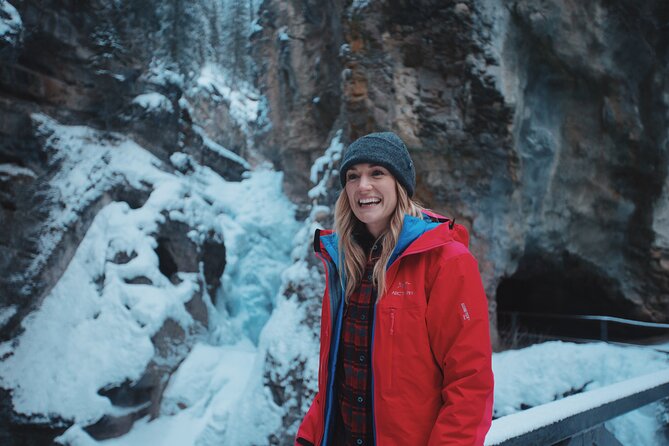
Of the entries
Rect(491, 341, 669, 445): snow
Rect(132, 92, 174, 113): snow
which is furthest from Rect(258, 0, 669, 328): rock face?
Rect(132, 92, 174, 113): snow

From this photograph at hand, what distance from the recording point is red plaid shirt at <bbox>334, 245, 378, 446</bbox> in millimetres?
1277

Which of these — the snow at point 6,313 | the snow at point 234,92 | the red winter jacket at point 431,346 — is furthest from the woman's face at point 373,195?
the snow at point 234,92

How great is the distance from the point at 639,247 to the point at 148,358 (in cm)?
853

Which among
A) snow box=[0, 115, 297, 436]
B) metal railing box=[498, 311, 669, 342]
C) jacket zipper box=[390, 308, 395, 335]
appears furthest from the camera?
snow box=[0, 115, 297, 436]

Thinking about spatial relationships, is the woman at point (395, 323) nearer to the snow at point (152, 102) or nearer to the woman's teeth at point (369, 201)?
the woman's teeth at point (369, 201)

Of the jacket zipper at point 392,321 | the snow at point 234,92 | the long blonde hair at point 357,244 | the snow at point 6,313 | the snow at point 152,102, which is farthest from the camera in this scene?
the snow at point 234,92

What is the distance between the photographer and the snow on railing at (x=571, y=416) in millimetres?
1354

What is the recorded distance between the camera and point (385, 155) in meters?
1.39

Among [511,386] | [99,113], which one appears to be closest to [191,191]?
[99,113]

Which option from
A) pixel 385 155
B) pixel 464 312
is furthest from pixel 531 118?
pixel 464 312

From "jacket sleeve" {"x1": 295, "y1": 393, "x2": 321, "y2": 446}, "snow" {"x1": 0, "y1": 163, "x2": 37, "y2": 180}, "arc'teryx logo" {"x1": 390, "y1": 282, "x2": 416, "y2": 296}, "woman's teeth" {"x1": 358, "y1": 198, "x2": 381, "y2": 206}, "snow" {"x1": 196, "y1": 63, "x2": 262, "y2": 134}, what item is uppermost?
"snow" {"x1": 196, "y1": 63, "x2": 262, "y2": 134}

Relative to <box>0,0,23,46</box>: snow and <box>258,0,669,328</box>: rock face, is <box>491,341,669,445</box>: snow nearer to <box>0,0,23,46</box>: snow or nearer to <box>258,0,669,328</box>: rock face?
<box>258,0,669,328</box>: rock face

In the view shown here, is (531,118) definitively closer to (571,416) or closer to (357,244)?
(571,416)

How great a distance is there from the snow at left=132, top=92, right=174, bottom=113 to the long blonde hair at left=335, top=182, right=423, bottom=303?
984 cm
